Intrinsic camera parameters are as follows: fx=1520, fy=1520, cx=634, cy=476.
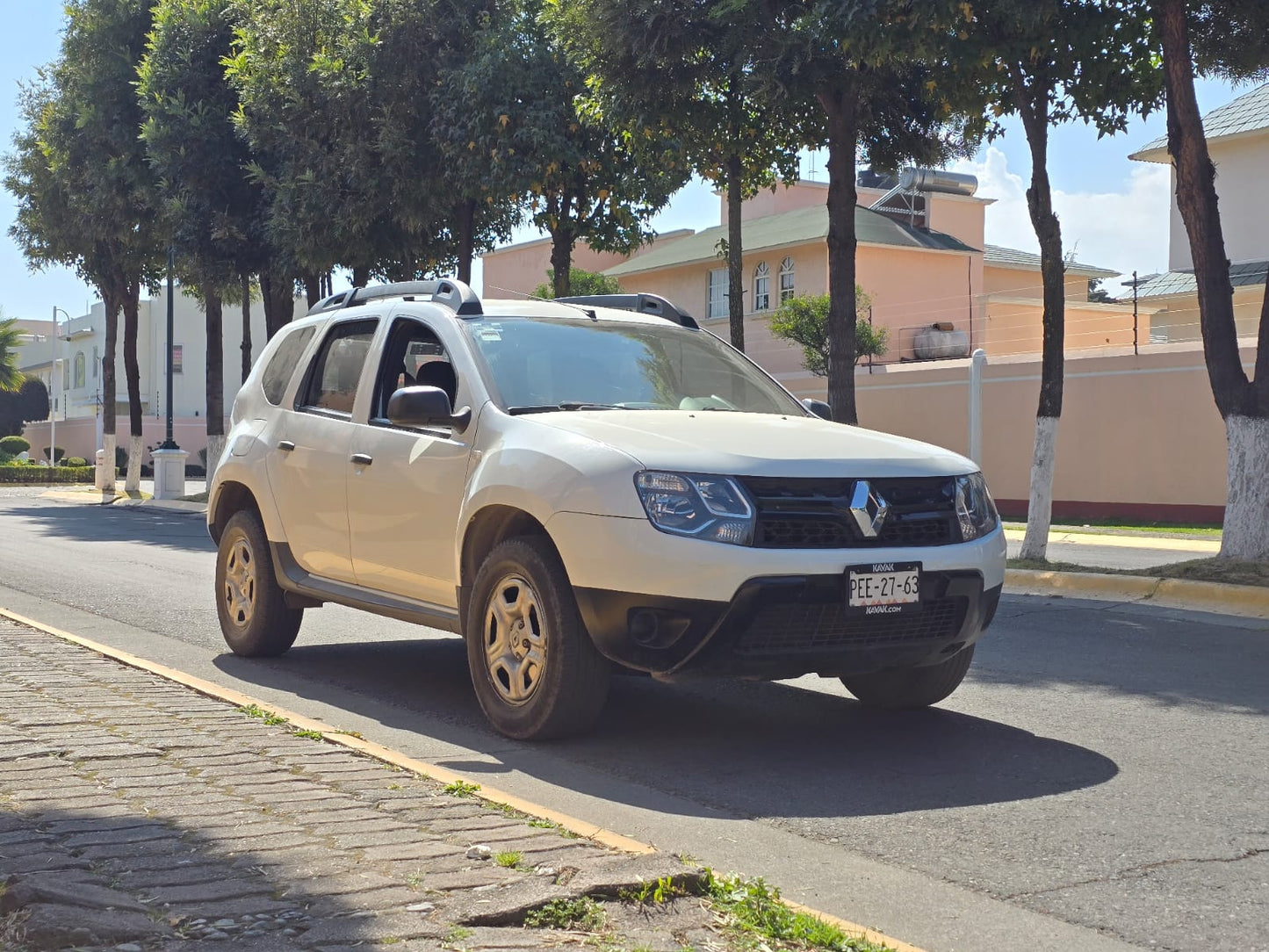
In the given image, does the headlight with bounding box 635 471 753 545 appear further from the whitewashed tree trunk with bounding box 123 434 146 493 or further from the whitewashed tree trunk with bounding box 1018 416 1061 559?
the whitewashed tree trunk with bounding box 123 434 146 493

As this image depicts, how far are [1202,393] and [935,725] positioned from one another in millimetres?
19236

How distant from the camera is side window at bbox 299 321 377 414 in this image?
8070 millimetres

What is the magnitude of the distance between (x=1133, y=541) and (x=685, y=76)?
8.94m

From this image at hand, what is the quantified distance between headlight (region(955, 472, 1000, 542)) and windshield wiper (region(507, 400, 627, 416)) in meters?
1.56

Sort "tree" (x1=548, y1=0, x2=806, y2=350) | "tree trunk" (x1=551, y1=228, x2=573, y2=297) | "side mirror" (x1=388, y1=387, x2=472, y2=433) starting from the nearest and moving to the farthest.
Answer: "side mirror" (x1=388, y1=387, x2=472, y2=433) < "tree" (x1=548, y1=0, x2=806, y2=350) < "tree trunk" (x1=551, y1=228, x2=573, y2=297)

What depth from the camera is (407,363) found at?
7.76 meters

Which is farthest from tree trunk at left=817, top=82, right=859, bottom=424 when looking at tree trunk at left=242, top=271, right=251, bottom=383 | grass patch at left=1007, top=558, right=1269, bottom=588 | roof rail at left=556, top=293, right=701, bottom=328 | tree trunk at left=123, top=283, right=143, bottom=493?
tree trunk at left=123, top=283, right=143, bottom=493

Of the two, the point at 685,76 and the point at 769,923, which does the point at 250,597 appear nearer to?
the point at 769,923

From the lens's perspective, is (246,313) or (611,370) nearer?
(611,370)

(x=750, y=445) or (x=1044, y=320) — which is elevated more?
(x=1044, y=320)

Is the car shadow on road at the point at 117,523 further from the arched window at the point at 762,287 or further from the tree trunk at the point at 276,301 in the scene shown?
the arched window at the point at 762,287

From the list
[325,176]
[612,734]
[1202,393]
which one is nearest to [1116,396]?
[1202,393]

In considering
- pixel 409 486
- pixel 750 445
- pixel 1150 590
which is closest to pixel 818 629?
pixel 750 445

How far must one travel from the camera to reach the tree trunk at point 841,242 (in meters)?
17.0
